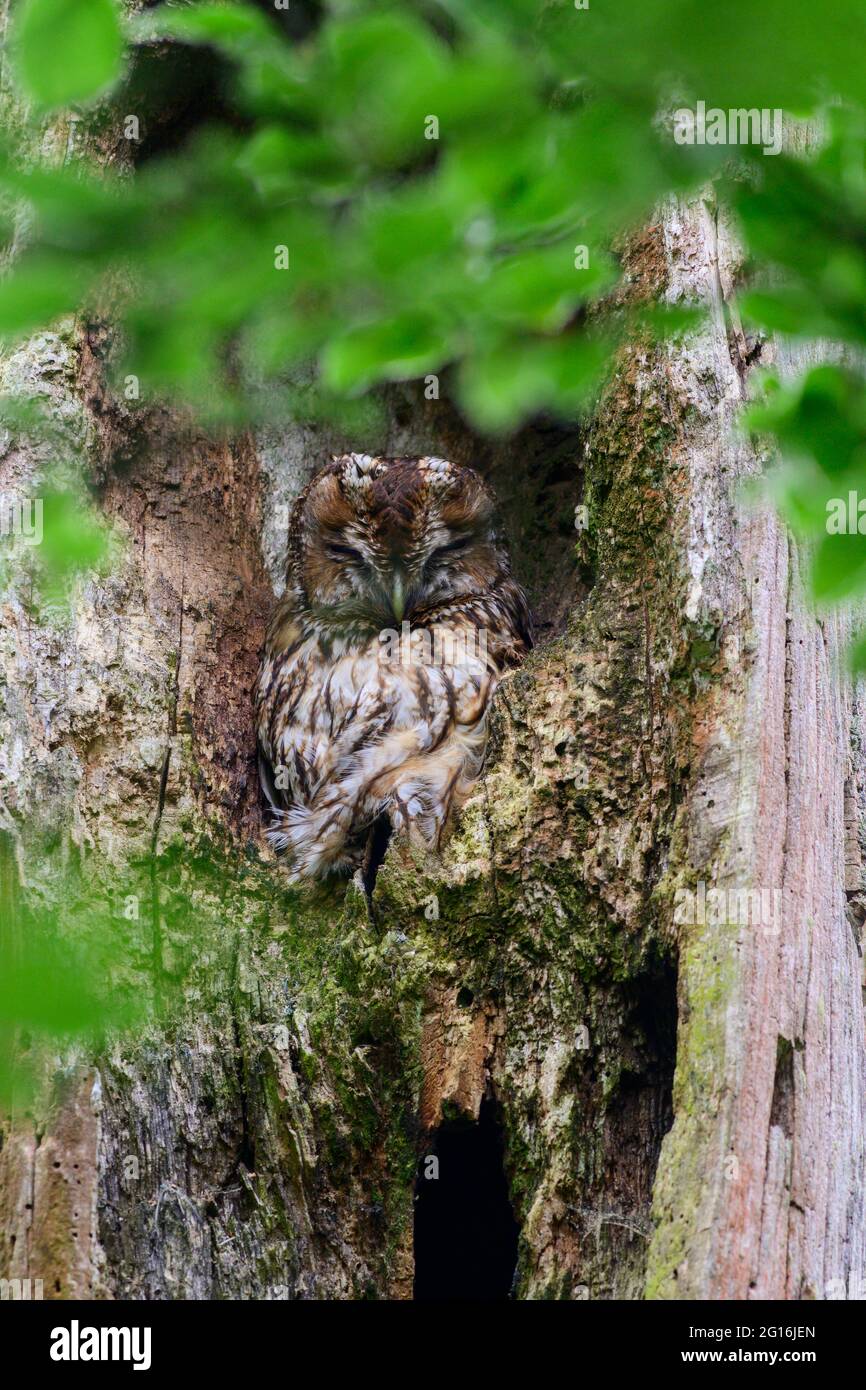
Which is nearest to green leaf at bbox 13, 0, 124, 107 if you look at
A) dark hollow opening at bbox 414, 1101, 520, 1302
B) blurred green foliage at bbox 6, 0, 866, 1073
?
blurred green foliage at bbox 6, 0, 866, 1073

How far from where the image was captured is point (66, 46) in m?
1.37

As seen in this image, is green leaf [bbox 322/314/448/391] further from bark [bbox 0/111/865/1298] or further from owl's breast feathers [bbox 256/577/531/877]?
owl's breast feathers [bbox 256/577/531/877]

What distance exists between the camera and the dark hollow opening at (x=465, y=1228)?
324 centimetres

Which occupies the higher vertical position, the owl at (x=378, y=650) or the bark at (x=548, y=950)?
the owl at (x=378, y=650)

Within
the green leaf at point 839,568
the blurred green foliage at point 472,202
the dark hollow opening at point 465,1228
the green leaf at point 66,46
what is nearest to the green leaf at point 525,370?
the blurred green foliage at point 472,202

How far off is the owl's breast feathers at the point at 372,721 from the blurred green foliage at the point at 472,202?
1693 millimetres

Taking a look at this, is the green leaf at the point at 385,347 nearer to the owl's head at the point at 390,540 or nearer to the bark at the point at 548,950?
the bark at the point at 548,950

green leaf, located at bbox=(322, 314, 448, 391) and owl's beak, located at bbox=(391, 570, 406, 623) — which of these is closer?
green leaf, located at bbox=(322, 314, 448, 391)

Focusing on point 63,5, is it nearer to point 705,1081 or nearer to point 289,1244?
point 705,1081

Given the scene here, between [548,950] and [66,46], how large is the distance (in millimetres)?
2220

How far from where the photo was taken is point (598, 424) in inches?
139

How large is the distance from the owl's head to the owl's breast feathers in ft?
0.25

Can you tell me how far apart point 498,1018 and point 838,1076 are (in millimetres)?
773

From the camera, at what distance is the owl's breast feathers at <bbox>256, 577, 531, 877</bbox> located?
3.66 m
